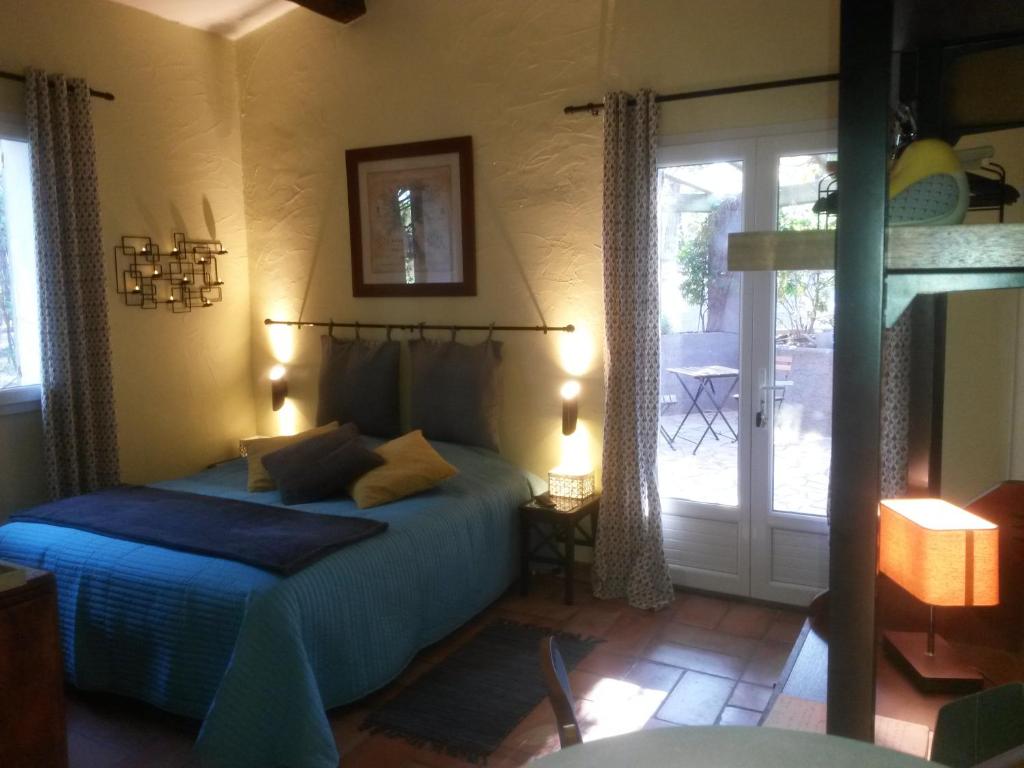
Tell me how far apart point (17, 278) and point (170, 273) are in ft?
2.70

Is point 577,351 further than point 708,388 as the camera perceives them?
Yes

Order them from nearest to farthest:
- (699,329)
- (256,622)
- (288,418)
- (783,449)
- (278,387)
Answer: (256,622)
(783,449)
(699,329)
(278,387)
(288,418)

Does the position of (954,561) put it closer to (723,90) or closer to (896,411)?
(896,411)

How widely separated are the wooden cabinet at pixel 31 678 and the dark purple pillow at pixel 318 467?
1434 millimetres

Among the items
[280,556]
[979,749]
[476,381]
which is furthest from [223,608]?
[979,749]

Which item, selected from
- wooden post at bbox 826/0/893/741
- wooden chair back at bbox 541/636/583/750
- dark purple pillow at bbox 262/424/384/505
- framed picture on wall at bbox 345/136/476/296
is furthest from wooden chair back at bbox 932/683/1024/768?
framed picture on wall at bbox 345/136/476/296

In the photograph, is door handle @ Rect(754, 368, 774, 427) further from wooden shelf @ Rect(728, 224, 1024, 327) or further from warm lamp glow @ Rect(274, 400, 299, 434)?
wooden shelf @ Rect(728, 224, 1024, 327)

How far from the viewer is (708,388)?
13.3 feet

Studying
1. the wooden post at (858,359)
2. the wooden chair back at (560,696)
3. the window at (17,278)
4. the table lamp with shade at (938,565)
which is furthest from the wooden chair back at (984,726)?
the window at (17,278)

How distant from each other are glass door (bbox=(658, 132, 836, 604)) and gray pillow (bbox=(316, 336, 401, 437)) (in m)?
1.52

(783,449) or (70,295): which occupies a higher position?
(70,295)

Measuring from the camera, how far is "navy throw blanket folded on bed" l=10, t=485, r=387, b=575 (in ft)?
9.88

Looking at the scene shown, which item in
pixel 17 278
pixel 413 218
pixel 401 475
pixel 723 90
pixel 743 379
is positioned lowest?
pixel 401 475

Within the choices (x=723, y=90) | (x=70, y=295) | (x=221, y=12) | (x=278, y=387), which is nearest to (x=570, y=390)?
(x=723, y=90)
